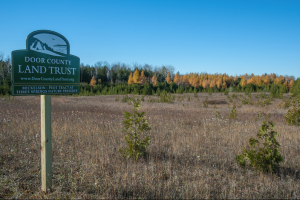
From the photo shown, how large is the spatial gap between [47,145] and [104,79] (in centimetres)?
7729

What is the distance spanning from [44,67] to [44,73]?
0.10m

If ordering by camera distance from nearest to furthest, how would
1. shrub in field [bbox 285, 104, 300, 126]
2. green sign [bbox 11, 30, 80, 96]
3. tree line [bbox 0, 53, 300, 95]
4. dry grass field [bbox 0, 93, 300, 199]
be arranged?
green sign [bbox 11, 30, 80, 96]
dry grass field [bbox 0, 93, 300, 199]
shrub in field [bbox 285, 104, 300, 126]
tree line [bbox 0, 53, 300, 95]

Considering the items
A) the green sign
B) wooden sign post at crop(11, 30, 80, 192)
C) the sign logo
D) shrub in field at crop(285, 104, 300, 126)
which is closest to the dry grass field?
wooden sign post at crop(11, 30, 80, 192)

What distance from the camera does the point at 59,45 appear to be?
345cm

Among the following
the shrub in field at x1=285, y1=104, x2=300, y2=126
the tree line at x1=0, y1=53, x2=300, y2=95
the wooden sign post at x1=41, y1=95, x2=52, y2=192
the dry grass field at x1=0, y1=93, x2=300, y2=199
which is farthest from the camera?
the tree line at x1=0, y1=53, x2=300, y2=95

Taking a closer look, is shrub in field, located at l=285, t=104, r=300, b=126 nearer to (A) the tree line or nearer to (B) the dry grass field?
(B) the dry grass field

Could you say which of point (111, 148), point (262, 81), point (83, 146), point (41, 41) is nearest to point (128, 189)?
point (111, 148)

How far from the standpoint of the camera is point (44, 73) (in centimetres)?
325

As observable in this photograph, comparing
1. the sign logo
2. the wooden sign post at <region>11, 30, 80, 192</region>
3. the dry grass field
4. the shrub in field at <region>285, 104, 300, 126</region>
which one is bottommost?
the dry grass field

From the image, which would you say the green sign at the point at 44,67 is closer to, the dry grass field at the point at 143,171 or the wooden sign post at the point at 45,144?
the wooden sign post at the point at 45,144

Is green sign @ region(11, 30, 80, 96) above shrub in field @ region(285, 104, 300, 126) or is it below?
above

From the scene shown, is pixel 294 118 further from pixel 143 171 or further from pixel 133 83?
pixel 133 83

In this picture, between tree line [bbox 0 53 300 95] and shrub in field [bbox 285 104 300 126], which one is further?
tree line [bbox 0 53 300 95]

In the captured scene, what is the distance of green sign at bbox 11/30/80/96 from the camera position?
3029mm
